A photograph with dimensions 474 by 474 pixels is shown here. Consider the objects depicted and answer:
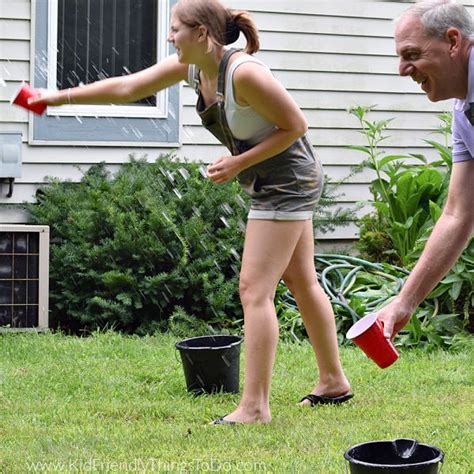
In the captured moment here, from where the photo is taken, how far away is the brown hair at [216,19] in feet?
14.5

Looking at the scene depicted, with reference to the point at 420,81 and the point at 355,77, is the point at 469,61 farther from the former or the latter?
the point at 355,77

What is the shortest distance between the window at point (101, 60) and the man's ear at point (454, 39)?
17.3ft

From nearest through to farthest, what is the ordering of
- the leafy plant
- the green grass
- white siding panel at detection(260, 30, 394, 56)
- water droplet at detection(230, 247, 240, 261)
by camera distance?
1. the green grass
2. water droplet at detection(230, 247, 240, 261)
3. the leafy plant
4. white siding panel at detection(260, 30, 394, 56)

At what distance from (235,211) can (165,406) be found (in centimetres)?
312

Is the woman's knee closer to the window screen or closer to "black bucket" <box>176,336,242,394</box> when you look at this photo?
"black bucket" <box>176,336,242,394</box>

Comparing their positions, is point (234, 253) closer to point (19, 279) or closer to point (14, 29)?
point (19, 279)

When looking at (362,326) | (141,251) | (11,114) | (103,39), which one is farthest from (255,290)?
(103,39)

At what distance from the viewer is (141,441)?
4.13 metres

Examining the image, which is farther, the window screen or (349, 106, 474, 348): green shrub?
the window screen

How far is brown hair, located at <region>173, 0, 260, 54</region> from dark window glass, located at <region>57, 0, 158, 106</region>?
3734 mm

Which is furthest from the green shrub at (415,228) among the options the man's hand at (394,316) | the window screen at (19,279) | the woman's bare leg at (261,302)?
the man's hand at (394,316)

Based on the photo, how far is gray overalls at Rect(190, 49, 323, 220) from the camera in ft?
14.8

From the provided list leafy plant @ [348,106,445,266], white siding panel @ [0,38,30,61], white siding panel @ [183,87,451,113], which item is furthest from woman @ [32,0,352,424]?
white siding panel @ [183,87,451,113]

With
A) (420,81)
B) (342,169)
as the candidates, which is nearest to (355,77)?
(342,169)
